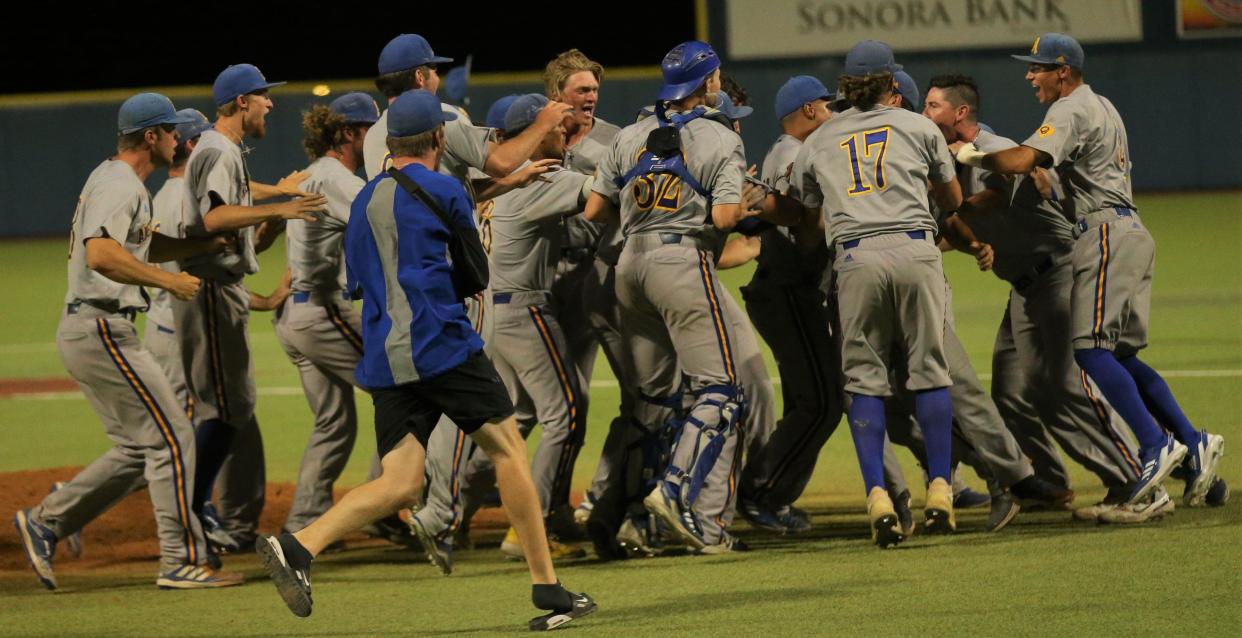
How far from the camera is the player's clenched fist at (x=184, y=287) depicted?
266 inches

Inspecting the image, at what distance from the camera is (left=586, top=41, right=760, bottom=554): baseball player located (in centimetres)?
691

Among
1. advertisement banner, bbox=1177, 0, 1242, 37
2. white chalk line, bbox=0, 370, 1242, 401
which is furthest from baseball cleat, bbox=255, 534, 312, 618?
advertisement banner, bbox=1177, 0, 1242, 37

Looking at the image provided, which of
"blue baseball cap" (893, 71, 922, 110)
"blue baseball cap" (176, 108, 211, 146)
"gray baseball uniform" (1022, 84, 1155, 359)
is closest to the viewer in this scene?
"gray baseball uniform" (1022, 84, 1155, 359)

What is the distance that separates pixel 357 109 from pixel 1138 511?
4021 millimetres

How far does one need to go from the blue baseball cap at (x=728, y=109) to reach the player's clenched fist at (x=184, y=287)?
2.40m

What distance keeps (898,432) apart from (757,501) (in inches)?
29.3

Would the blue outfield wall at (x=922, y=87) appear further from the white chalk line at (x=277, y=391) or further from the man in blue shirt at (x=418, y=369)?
the man in blue shirt at (x=418, y=369)

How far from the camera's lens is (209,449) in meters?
7.79

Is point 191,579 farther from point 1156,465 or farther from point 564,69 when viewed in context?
point 1156,465

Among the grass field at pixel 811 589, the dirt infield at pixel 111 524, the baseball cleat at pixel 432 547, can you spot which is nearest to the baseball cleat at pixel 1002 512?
the grass field at pixel 811 589

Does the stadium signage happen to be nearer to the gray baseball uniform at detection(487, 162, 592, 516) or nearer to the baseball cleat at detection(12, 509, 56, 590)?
the gray baseball uniform at detection(487, 162, 592, 516)

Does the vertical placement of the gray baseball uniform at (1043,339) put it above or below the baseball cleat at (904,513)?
above

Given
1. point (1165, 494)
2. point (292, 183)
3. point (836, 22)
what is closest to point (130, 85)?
point (836, 22)

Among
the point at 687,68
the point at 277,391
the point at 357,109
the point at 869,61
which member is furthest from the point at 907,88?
the point at 277,391
